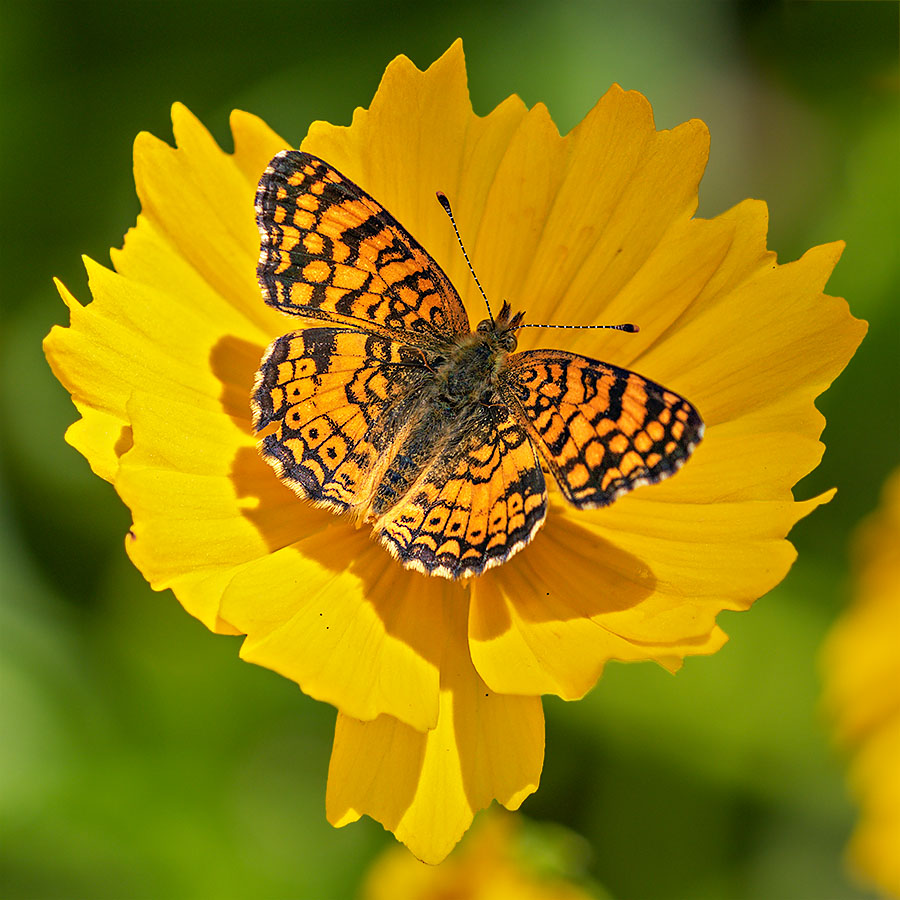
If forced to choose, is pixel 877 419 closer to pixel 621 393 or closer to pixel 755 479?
pixel 755 479

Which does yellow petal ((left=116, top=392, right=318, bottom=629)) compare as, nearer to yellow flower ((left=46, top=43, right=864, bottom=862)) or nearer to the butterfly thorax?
yellow flower ((left=46, top=43, right=864, bottom=862))

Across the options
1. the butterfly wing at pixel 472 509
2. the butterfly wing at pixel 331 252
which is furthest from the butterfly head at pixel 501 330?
the butterfly wing at pixel 472 509

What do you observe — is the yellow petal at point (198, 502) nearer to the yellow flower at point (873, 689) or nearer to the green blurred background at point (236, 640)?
the green blurred background at point (236, 640)

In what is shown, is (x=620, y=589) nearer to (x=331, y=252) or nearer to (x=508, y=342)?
(x=508, y=342)

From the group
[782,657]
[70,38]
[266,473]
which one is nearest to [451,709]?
[266,473]

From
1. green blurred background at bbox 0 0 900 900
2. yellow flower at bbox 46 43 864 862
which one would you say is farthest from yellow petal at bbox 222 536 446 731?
green blurred background at bbox 0 0 900 900

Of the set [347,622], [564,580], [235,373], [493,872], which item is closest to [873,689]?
[493,872]
